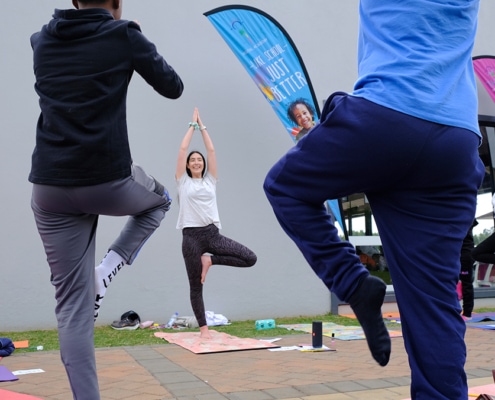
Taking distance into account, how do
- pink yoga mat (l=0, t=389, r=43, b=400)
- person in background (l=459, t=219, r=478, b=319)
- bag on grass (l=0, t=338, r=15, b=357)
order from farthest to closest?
Answer: person in background (l=459, t=219, r=478, b=319), bag on grass (l=0, t=338, r=15, b=357), pink yoga mat (l=0, t=389, r=43, b=400)

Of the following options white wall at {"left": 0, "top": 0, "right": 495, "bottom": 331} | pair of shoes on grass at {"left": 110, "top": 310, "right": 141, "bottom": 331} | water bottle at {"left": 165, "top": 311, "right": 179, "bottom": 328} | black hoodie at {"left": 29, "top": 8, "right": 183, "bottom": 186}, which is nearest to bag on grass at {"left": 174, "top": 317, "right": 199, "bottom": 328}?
water bottle at {"left": 165, "top": 311, "right": 179, "bottom": 328}

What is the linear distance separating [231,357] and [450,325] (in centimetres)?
330

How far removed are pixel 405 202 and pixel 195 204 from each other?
4251mm

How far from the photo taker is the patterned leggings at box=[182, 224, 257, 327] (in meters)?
5.78

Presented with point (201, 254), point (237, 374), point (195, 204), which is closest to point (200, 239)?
point (201, 254)

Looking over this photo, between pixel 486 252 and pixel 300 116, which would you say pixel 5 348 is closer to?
pixel 300 116

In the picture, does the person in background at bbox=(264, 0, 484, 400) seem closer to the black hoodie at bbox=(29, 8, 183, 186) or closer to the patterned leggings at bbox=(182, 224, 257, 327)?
the black hoodie at bbox=(29, 8, 183, 186)

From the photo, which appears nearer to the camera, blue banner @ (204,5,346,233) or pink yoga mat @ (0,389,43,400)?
pink yoga mat @ (0,389,43,400)

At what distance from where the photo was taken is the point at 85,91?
2170 mm

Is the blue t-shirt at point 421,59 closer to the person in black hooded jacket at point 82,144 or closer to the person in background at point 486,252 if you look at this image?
the person in black hooded jacket at point 82,144

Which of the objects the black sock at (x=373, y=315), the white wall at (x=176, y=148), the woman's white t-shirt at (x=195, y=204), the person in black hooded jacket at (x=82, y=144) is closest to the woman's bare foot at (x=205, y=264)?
the woman's white t-shirt at (x=195, y=204)

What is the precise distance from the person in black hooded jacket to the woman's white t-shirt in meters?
3.48

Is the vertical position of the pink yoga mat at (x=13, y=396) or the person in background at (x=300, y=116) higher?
the person in background at (x=300, y=116)

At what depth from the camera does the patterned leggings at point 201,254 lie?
578 centimetres
